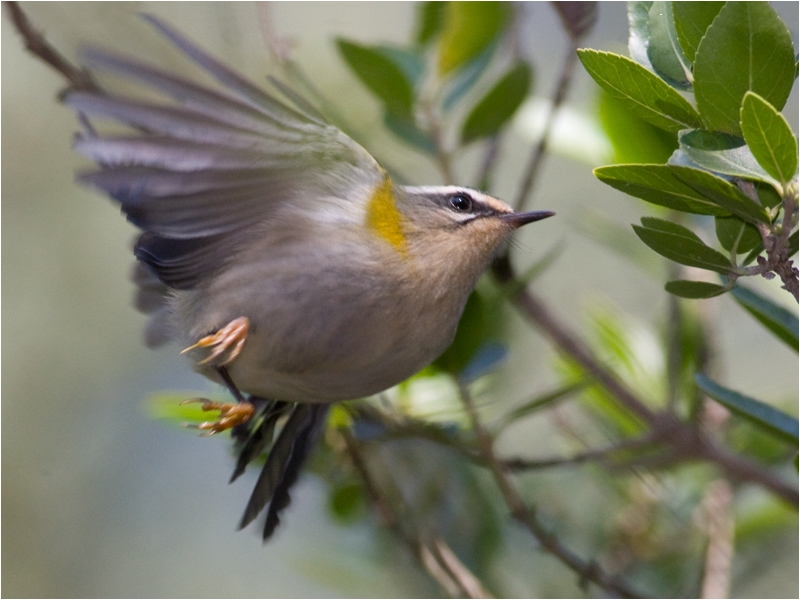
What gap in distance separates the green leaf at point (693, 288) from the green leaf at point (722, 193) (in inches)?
4.8

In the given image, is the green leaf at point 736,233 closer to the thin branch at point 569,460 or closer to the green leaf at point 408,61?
the thin branch at point 569,460

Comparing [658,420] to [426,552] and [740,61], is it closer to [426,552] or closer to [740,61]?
[426,552]

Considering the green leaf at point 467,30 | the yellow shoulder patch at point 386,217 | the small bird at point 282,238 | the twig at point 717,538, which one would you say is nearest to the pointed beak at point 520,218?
the small bird at point 282,238

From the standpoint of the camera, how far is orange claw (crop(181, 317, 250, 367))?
1.32 metres

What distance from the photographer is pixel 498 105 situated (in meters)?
1.84

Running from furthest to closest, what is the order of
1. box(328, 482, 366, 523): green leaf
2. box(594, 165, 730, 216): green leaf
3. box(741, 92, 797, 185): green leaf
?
box(328, 482, 366, 523): green leaf, box(594, 165, 730, 216): green leaf, box(741, 92, 797, 185): green leaf

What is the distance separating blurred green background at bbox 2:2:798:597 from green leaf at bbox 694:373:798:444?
4.87 ft

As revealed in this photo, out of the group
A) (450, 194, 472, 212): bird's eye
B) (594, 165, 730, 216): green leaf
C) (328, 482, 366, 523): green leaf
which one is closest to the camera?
(594, 165, 730, 216): green leaf

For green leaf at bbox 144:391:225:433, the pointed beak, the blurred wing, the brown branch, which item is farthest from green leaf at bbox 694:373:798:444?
the brown branch

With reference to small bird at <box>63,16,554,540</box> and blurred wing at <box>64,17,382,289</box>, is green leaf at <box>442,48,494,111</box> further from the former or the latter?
blurred wing at <box>64,17,382,289</box>

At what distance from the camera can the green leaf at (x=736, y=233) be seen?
1.09 metres

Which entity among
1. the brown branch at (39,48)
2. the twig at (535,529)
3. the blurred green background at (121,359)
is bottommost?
the blurred green background at (121,359)

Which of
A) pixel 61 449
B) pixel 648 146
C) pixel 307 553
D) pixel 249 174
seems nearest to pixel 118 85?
pixel 249 174

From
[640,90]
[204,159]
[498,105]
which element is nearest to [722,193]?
[640,90]
